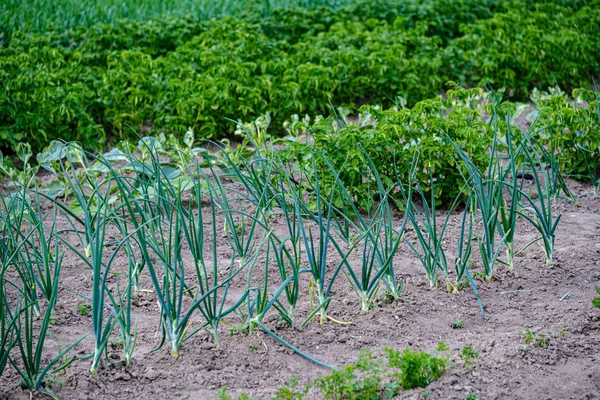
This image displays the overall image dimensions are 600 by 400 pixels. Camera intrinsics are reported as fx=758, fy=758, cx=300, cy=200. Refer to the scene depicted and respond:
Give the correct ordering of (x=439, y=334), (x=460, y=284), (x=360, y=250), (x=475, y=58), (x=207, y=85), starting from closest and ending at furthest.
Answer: (x=439, y=334) < (x=460, y=284) < (x=360, y=250) < (x=207, y=85) < (x=475, y=58)

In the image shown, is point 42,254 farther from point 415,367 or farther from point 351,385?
point 415,367

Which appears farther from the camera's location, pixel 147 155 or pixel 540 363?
pixel 147 155

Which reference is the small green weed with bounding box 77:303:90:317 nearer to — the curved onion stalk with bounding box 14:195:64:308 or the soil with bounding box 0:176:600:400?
the soil with bounding box 0:176:600:400

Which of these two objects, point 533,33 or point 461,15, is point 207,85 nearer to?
point 533,33

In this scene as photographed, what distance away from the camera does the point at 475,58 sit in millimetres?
7168

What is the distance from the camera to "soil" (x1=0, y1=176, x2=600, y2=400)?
264cm

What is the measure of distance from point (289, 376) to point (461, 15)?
22.3ft

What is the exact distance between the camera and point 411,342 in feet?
9.61

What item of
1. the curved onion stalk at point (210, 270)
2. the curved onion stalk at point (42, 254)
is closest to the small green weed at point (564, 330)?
the curved onion stalk at point (210, 270)

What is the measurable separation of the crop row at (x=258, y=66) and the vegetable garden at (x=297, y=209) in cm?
3

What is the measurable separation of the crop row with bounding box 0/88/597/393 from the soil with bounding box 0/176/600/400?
57mm

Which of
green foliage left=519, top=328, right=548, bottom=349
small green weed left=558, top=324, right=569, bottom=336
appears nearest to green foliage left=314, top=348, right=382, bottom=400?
green foliage left=519, top=328, right=548, bottom=349

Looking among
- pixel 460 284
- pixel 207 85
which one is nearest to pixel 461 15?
pixel 207 85

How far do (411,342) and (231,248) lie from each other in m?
1.19
